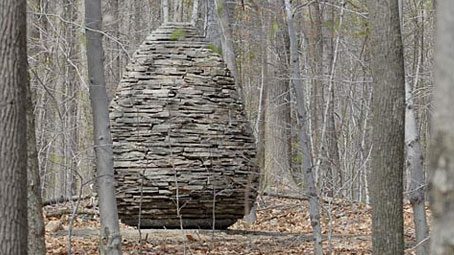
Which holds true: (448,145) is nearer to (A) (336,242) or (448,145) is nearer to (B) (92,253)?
(B) (92,253)

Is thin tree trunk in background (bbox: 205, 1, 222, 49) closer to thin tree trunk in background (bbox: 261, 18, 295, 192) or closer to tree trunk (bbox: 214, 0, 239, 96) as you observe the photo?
tree trunk (bbox: 214, 0, 239, 96)

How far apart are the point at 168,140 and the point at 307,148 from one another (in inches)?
121

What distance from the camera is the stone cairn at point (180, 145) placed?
1260cm

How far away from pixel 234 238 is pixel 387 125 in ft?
16.2

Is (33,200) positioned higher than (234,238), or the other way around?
(33,200)

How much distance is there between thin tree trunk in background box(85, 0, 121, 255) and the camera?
31.0ft

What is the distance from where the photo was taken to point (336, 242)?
12547mm

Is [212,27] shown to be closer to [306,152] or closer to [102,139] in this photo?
[306,152]

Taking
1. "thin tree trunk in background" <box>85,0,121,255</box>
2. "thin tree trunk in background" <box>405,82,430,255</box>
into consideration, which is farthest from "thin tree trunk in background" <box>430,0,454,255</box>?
"thin tree trunk in background" <box>405,82,430,255</box>

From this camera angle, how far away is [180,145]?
12.7 metres

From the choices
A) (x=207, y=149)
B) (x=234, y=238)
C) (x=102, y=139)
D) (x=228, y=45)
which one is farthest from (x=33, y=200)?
(x=228, y=45)

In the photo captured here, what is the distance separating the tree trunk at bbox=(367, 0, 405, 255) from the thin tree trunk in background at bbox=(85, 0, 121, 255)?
285cm

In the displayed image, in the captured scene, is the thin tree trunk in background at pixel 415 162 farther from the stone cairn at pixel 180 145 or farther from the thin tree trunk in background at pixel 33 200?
the thin tree trunk in background at pixel 33 200

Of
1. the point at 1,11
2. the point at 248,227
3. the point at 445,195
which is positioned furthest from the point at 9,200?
Result: the point at 248,227
